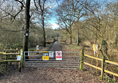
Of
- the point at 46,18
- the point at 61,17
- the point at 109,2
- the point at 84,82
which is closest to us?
the point at 84,82

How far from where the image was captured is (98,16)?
29.2 ft

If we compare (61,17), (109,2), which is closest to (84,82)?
(109,2)

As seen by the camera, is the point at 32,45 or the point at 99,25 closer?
the point at 99,25

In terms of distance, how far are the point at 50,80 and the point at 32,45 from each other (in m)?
14.4

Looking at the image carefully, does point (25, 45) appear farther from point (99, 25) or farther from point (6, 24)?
point (99, 25)

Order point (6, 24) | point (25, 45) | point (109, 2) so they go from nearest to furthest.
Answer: point (25, 45), point (109, 2), point (6, 24)

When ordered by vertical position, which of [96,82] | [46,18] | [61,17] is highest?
[61,17]

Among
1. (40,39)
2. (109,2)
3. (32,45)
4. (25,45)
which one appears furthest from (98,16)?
(40,39)

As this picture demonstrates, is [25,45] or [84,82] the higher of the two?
[25,45]

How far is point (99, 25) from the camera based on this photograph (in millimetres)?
8898

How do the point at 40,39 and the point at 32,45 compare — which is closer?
the point at 32,45

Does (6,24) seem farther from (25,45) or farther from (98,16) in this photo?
(98,16)

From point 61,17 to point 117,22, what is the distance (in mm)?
16429

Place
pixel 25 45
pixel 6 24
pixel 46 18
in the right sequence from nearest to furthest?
pixel 25 45 < pixel 6 24 < pixel 46 18
